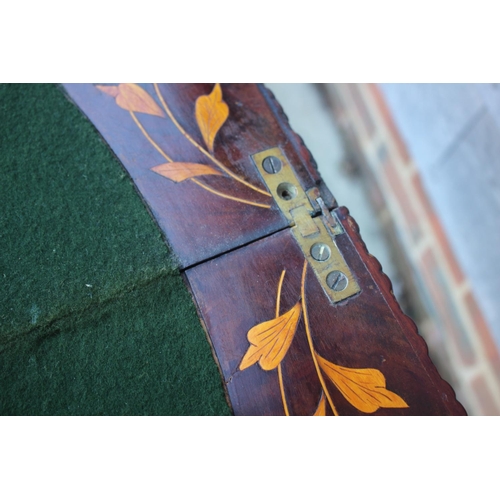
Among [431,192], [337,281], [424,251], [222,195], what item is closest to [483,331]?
[424,251]

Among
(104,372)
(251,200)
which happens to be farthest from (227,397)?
(251,200)

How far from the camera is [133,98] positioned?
3.01ft

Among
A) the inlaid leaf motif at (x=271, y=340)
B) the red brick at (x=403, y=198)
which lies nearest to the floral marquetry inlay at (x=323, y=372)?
the inlaid leaf motif at (x=271, y=340)

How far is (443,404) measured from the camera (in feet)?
2.53

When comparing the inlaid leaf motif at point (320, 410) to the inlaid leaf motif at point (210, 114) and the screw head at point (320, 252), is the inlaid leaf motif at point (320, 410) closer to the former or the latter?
the screw head at point (320, 252)

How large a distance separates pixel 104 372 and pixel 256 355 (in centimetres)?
22

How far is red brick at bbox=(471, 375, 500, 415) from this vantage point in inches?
53.0

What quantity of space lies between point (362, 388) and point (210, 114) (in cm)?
50

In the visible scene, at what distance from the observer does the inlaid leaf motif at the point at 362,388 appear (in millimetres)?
768

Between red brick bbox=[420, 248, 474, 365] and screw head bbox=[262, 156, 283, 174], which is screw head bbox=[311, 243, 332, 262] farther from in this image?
red brick bbox=[420, 248, 474, 365]

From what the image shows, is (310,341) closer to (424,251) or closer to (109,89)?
(109,89)

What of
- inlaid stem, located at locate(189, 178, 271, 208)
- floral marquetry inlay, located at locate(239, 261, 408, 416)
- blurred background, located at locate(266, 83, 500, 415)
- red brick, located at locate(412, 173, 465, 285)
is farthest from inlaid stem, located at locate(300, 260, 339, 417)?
red brick, located at locate(412, 173, 465, 285)

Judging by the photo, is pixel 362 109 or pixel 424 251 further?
pixel 362 109

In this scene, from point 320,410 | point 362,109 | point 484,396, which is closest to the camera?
point 320,410
